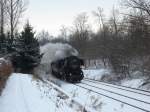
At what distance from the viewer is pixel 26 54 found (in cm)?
4334

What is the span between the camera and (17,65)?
4403 centimetres

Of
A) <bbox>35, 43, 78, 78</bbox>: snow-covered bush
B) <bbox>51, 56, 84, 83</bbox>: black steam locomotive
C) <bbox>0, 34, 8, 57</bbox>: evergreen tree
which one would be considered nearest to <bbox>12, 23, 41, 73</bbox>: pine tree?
<bbox>35, 43, 78, 78</bbox>: snow-covered bush

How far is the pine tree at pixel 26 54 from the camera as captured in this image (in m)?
43.5

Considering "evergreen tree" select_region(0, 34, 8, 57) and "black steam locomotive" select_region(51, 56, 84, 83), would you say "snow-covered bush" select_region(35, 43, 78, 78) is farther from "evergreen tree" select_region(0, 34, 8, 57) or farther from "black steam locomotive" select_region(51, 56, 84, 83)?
"evergreen tree" select_region(0, 34, 8, 57)

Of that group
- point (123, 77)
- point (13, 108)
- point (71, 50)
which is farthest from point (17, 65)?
point (13, 108)

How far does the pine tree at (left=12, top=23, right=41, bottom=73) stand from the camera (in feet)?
143

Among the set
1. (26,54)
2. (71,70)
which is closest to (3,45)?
(26,54)

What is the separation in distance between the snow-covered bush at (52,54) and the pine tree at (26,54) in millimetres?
971

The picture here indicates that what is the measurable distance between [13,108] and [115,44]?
21.8 meters

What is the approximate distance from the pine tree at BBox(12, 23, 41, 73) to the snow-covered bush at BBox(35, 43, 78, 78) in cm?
97

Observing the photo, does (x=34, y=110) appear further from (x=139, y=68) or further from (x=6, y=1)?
(x=6, y=1)

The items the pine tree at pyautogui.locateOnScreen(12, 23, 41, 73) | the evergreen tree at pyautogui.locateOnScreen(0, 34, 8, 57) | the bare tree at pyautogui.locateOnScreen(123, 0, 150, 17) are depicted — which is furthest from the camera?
the evergreen tree at pyautogui.locateOnScreen(0, 34, 8, 57)

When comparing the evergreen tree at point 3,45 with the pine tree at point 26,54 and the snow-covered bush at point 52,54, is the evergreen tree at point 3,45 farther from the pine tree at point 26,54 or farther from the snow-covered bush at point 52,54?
the snow-covered bush at point 52,54

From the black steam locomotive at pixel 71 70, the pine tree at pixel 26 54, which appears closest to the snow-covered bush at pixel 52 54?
the pine tree at pixel 26 54
